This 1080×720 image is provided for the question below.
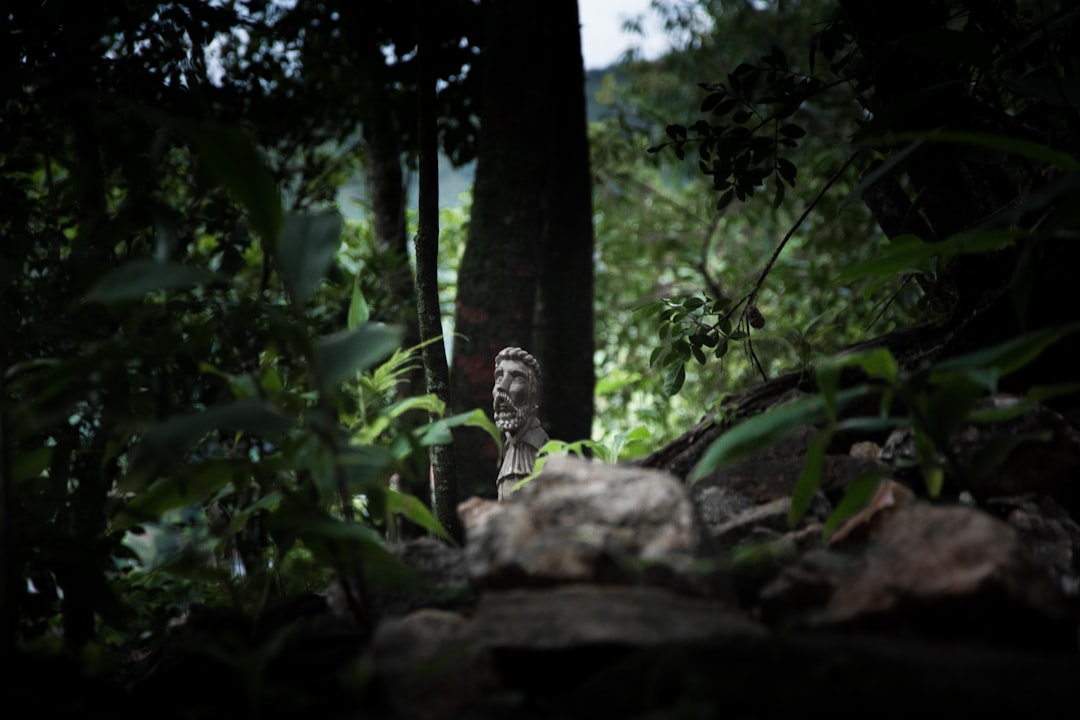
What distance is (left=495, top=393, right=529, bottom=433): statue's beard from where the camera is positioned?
3625 millimetres

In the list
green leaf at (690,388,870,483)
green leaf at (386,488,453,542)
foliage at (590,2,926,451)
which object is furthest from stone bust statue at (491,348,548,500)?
foliage at (590,2,926,451)

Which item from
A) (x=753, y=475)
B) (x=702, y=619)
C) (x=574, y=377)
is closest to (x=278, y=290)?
(x=574, y=377)

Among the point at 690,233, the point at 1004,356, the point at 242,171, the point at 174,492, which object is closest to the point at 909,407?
the point at 1004,356

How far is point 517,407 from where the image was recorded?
3625mm

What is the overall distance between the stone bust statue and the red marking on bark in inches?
55.8

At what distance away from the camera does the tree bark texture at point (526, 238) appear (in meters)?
5.02

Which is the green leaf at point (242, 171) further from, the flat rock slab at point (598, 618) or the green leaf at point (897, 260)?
the green leaf at point (897, 260)

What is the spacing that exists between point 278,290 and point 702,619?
198 inches

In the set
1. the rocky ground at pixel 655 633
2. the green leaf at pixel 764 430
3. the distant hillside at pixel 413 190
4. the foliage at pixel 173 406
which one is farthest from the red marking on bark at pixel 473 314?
the green leaf at pixel 764 430

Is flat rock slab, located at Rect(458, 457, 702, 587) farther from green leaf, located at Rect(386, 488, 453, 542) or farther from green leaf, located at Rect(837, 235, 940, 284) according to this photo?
green leaf, located at Rect(837, 235, 940, 284)

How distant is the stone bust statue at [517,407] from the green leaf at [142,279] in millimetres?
2121

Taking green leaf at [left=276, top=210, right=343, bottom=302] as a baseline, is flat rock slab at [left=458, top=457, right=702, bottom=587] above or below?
below

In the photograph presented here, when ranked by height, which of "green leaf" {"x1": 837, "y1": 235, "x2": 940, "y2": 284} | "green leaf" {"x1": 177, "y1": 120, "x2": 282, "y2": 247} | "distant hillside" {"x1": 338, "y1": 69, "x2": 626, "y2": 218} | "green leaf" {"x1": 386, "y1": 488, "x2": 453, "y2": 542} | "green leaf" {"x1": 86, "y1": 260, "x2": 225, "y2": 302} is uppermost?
"distant hillside" {"x1": 338, "y1": 69, "x2": 626, "y2": 218}

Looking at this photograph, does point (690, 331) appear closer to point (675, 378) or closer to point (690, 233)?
point (675, 378)
